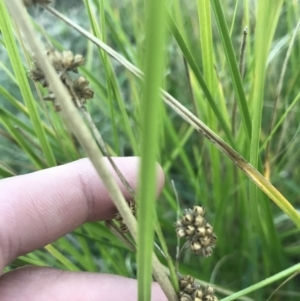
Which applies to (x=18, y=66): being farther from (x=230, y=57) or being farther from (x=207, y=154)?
(x=207, y=154)

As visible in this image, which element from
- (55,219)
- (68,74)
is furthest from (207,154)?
(68,74)

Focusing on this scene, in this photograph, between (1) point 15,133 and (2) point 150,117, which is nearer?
(2) point 150,117

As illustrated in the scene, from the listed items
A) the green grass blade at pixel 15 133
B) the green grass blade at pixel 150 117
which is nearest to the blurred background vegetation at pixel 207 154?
the green grass blade at pixel 15 133

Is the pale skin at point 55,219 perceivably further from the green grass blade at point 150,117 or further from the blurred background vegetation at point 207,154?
the green grass blade at point 150,117

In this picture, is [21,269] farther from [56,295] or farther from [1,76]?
[1,76]

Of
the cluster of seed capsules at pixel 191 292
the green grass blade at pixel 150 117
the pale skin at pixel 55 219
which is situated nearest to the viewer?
the green grass blade at pixel 150 117

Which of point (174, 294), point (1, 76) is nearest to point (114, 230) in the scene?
point (174, 294)
